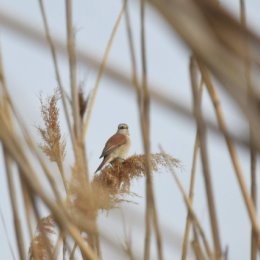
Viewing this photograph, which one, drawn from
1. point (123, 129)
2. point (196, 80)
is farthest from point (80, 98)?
point (123, 129)

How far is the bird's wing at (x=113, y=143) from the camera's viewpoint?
8625 millimetres

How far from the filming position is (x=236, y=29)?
1.30ft

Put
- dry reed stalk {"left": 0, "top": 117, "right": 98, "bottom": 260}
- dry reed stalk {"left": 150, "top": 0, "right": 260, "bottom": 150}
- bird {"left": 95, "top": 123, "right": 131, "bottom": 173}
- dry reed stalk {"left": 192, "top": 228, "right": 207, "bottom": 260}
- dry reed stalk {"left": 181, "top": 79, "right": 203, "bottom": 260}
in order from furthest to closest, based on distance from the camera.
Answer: bird {"left": 95, "top": 123, "right": 131, "bottom": 173}
dry reed stalk {"left": 181, "top": 79, "right": 203, "bottom": 260}
dry reed stalk {"left": 192, "top": 228, "right": 207, "bottom": 260}
dry reed stalk {"left": 0, "top": 117, "right": 98, "bottom": 260}
dry reed stalk {"left": 150, "top": 0, "right": 260, "bottom": 150}

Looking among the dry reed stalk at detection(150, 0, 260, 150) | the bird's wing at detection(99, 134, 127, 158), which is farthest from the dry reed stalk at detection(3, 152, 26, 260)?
the bird's wing at detection(99, 134, 127, 158)

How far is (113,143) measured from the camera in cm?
883

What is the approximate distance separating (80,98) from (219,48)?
118 centimetres

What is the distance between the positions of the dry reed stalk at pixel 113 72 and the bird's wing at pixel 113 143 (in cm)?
783

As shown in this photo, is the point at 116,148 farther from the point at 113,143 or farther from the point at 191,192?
the point at 191,192

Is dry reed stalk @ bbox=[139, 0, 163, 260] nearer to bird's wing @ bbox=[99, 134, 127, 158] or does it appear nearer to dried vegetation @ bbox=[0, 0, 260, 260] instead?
dried vegetation @ bbox=[0, 0, 260, 260]

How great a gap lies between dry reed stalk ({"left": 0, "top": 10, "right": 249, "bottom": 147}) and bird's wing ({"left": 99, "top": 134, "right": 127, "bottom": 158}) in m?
7.83

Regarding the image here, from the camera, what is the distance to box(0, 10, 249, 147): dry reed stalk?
0.52m

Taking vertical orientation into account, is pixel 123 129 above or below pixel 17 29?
above

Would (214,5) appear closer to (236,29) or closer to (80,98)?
(236,29)

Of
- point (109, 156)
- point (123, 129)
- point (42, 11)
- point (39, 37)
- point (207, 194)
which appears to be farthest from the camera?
point (123, 129)
